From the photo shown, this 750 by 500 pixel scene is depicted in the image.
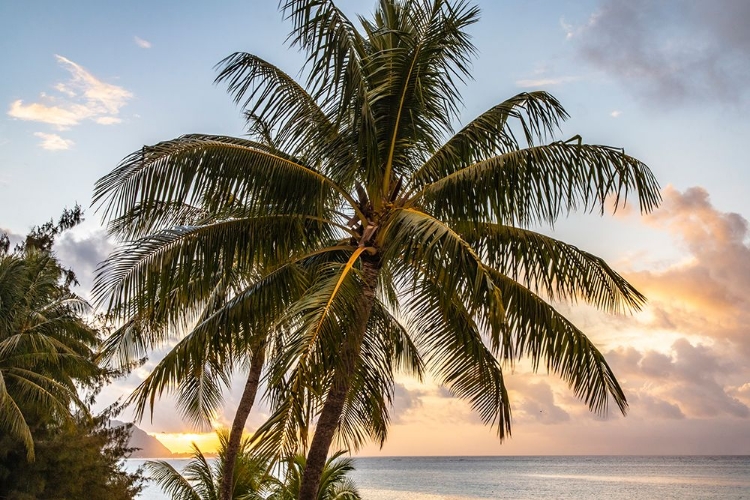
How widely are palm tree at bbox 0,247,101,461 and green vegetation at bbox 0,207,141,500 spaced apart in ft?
0.08

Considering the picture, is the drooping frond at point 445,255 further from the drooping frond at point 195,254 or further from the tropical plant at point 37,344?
the tropical plant at point 37,344

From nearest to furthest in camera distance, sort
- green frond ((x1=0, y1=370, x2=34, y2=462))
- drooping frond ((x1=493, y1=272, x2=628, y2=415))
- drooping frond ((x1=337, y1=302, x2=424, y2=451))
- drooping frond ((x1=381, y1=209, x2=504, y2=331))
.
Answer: drooping frond ((x1=381, y1=209, x2=504, y2=331)) < drooping frond ((x1=493, y1=272, x2=628, y2=415)) < drooping frond ((x1=337, y1=302, x2=424, y2=451)) < green frond ((x1=0, y1=370, x2=34, y2=462))

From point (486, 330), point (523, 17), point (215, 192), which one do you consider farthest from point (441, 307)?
point (523, 17)

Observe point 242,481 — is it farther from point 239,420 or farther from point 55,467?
point 55,467

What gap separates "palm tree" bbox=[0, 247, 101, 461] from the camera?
728 inches

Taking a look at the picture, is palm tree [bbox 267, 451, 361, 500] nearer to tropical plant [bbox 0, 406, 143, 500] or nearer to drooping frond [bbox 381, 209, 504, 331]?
drooping frond [bbox 381, 209, 504, 331]

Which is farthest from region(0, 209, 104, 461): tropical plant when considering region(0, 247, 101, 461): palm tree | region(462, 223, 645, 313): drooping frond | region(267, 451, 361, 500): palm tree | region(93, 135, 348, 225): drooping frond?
region(462, 223, 645, 313): drooping frond

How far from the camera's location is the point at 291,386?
21.7 ft

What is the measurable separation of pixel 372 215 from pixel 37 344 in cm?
1460

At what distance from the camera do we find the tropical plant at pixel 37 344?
18453 millimetres

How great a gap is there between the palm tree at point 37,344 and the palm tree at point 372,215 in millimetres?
11314

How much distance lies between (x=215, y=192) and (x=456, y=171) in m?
2.75

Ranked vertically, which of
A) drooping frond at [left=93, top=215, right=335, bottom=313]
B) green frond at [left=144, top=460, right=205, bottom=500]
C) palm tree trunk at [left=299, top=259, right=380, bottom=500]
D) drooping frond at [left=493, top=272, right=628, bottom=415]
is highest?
drooping frond at [left=93, top=215, right=335, bottom=313]

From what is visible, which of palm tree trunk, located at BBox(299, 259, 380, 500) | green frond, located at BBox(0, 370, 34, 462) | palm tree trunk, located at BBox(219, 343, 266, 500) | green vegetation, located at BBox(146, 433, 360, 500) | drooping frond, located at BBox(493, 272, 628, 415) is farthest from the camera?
green frond, located at BBox(0, 370, 34, 462)
